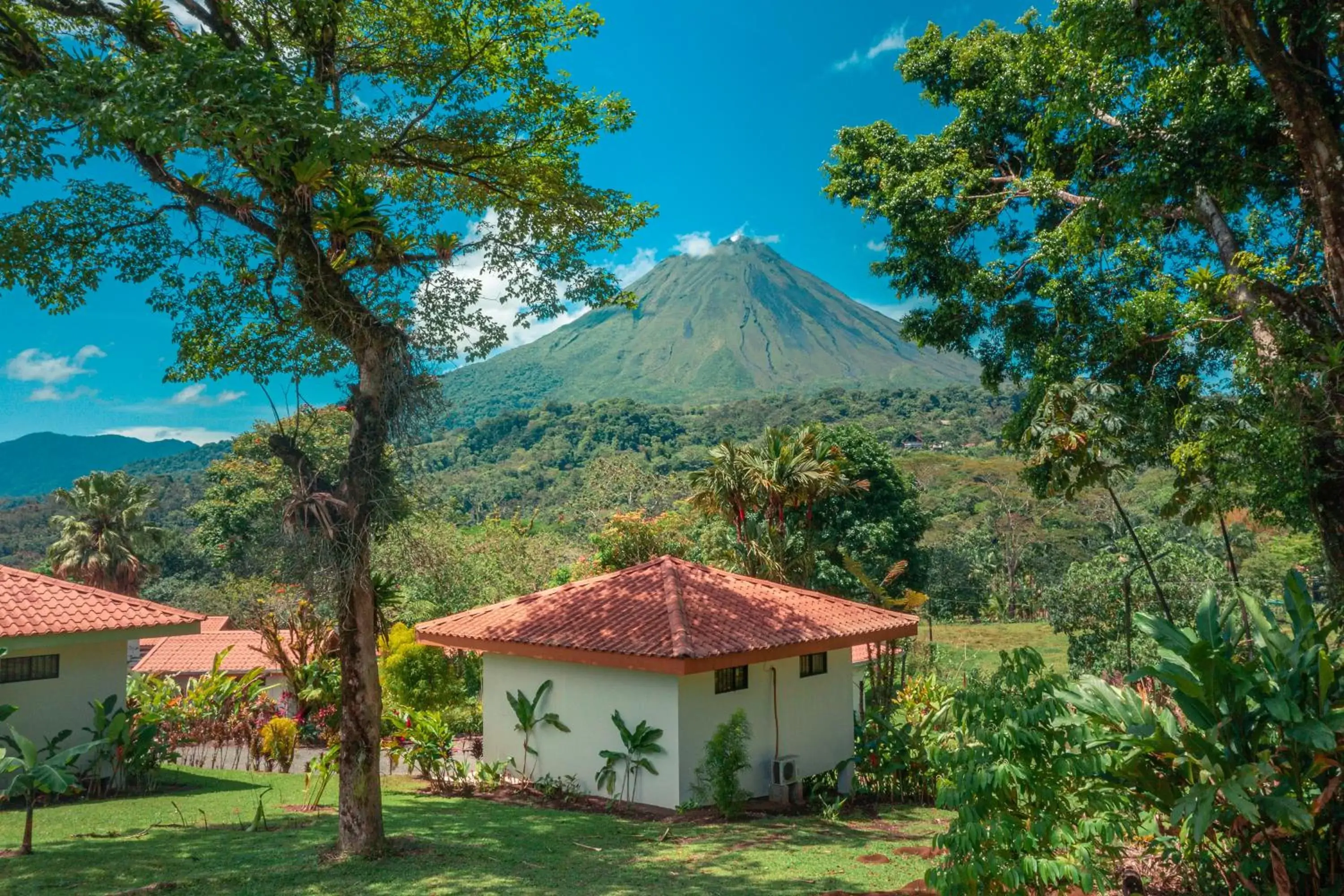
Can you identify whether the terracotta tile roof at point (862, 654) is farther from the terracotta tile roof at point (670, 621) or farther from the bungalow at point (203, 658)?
the bungalow at point (203, 658)

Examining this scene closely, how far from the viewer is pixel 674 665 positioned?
1117cm

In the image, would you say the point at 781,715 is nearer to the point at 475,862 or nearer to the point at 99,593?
the point at 475,862

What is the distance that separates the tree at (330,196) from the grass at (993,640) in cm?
2287

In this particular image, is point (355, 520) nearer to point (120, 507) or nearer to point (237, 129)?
point (237, 129)

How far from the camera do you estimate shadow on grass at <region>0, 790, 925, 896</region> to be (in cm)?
694

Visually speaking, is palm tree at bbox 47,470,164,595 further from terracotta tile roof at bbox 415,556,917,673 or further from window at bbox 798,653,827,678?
window at bbox 798,653,827,678

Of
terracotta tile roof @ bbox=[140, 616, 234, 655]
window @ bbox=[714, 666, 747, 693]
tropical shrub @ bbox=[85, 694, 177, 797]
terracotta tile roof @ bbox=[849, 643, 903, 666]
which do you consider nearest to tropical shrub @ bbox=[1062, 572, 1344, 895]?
window @ bbox=[714, 666, 747, 693]

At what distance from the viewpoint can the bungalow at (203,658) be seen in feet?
96.3

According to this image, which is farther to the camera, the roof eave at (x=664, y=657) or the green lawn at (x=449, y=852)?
the roof eave at (x=664, y=657)

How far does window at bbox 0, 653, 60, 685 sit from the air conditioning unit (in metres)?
9.33

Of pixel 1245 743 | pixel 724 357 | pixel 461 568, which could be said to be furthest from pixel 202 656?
A: pixel 724 357

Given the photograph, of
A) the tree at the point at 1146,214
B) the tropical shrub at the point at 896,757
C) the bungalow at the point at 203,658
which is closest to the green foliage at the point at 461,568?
the bungalow at the point at 203,658

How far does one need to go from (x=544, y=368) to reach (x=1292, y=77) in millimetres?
171736

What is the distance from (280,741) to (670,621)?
22.1 ft
